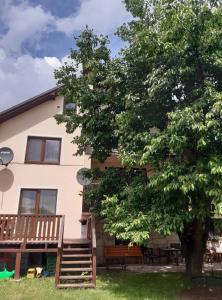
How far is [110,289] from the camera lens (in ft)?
31.2

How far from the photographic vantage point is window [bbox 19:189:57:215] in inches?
546

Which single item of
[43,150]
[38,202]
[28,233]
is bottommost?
[28,233]

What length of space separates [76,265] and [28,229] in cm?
268

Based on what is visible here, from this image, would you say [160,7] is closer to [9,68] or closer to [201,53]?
[201,53]

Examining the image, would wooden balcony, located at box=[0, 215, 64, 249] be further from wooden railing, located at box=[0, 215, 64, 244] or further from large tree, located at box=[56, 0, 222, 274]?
large tree, located at box=[56, 0, 222, 274]

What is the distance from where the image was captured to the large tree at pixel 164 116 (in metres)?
7.51

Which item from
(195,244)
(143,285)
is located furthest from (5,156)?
(195,244)

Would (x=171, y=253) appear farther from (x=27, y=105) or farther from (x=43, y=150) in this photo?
(x=27, y=105)

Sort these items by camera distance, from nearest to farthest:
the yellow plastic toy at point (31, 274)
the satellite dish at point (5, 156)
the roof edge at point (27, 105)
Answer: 1. the yellow plastic toy at point (31, 274)
2. the satellite dish at point (5, 156)
3. the roof edge at point (27, 105)

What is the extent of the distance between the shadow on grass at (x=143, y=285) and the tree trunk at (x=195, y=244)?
2.04 ft

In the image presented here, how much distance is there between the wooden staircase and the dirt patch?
126 inches

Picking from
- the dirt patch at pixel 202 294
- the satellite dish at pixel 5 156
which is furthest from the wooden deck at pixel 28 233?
the dirt patch at pixel 202 294

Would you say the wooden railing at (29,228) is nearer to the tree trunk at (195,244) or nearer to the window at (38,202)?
the window at (38,202)

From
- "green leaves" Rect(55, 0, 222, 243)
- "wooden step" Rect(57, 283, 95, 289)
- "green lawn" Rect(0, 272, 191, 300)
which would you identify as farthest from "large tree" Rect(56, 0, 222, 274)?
"wooden step" Rect(57, 283, 95, 289)
